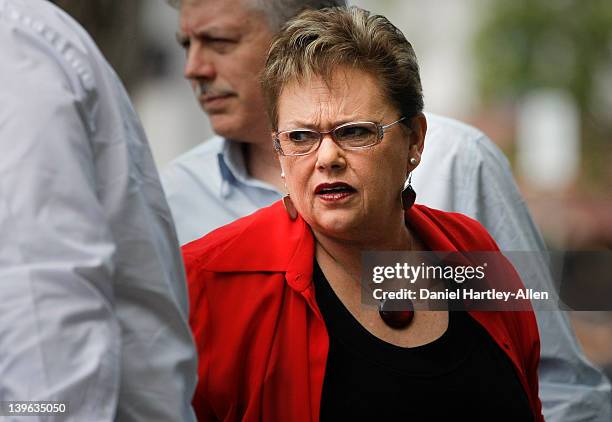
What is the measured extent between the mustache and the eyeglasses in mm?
635

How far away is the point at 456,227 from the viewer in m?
2.63

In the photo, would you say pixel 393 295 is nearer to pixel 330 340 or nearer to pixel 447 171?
pixel 330 340

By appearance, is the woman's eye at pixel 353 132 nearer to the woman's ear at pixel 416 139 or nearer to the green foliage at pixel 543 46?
the woman's ear at pixel 416 139

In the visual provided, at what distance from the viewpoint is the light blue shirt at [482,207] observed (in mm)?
2814

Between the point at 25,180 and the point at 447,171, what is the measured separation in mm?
1461

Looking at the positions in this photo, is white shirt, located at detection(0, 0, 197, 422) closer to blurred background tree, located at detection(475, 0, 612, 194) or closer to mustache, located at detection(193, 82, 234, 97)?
mustache, located at detection(193, 82, 234, 97)

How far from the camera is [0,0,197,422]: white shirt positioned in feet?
5.25

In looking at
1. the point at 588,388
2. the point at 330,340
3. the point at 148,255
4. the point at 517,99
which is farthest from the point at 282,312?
the point at 517,99

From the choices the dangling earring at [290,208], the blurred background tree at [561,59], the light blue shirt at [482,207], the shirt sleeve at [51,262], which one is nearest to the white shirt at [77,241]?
the shirt sleeve at [51,262]

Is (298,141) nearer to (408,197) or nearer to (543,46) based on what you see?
(408,197)

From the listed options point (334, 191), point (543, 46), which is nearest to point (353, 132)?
point (334, 191)

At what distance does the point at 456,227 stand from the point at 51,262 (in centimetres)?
122

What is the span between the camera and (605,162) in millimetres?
15961

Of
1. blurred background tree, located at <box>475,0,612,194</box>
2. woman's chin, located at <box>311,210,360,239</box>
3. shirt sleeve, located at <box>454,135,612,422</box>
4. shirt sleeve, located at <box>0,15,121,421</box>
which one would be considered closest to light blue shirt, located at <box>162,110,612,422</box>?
shirt sleeve, located at <box>454,135,612,422</box>
